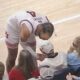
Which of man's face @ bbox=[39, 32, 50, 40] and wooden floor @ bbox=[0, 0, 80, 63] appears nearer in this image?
man's face @ bbox=[39, 32, 50, 40]

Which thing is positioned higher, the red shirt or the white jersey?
the white jersey

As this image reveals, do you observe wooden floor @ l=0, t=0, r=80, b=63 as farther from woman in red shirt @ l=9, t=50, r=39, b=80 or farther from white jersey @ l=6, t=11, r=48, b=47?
woman in red shirt @ l=9, t=50, r=39, b=80

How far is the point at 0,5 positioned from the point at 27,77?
12.0ft

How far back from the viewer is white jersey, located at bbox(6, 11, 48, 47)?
11.7ft

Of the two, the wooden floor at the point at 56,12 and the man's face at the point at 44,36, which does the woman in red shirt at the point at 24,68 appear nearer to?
the man's face at the point at 44,36

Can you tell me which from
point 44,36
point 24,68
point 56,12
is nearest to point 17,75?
point 24,68

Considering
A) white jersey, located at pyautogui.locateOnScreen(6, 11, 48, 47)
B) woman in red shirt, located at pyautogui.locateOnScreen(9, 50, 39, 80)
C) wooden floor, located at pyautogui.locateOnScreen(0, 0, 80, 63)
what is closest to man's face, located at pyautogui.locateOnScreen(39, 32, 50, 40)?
white jersey, located at pyautogui.locateOnScreen(6, 11, 48, 47)

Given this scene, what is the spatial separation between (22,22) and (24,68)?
52 cm

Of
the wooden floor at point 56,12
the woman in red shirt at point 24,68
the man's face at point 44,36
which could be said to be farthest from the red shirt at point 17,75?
the wooden floor at point 56,12

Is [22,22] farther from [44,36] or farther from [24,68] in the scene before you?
[24,68]

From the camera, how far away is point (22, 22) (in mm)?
3600

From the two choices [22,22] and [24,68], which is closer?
[24,68]

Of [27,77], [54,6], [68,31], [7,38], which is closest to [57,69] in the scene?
[27,77]

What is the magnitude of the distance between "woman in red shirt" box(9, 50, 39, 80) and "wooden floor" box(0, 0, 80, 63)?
1484 millimetres
